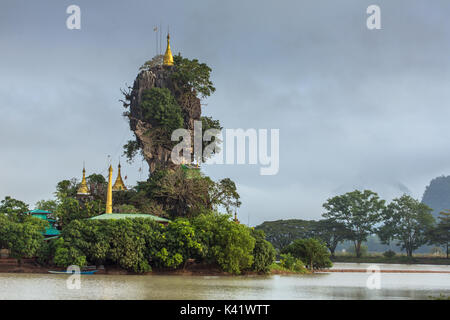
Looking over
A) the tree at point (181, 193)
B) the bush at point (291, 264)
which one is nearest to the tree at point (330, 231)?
the bush at point (291, 264)

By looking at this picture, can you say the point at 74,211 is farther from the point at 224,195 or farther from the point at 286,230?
the point at 286,230

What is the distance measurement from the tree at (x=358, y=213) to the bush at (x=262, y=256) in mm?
35038

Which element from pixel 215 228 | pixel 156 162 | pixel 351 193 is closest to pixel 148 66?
pixel 156 162

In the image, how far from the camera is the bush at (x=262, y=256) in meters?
32.1

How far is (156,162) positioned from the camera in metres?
44.8

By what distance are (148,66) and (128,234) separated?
23.0 metres

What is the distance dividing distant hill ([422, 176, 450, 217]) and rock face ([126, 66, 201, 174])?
383 ft

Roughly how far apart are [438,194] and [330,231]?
97979 millimetres

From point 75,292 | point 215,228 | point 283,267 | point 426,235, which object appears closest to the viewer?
point 75,292

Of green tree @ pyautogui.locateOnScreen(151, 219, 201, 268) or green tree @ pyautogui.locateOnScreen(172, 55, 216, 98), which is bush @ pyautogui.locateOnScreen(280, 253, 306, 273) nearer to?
green tree @ pyautogui.locateOnScreen(151, 219, 201, 268)

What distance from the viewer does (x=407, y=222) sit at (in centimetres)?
6556

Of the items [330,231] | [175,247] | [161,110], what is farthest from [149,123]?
[330,231]
